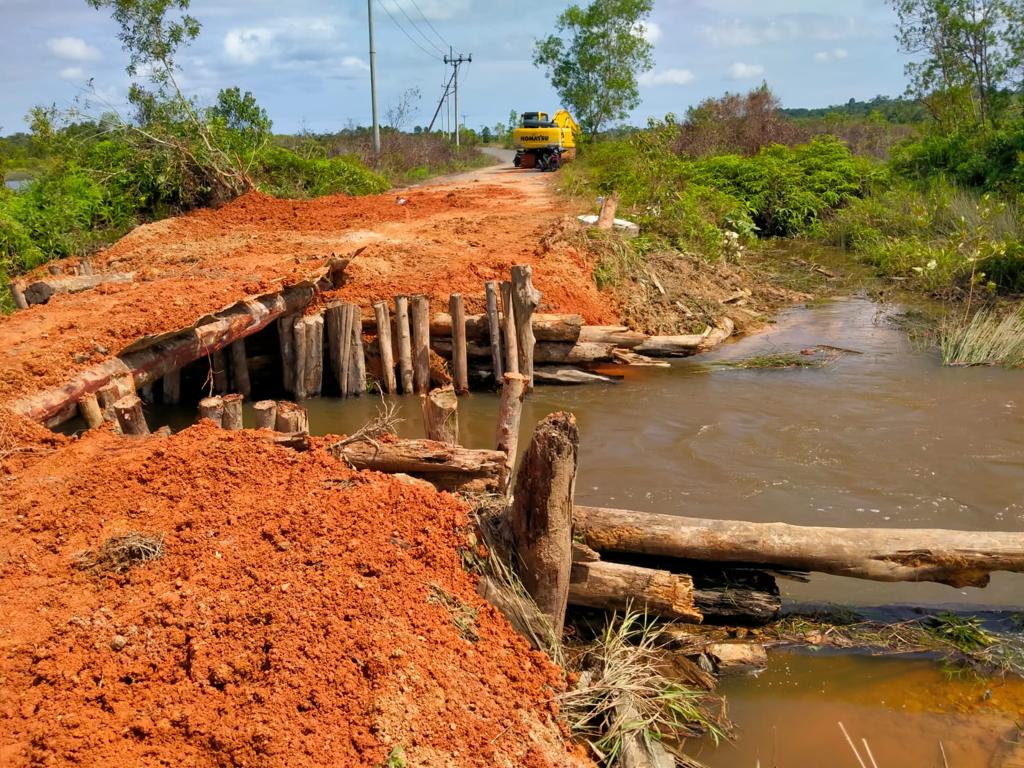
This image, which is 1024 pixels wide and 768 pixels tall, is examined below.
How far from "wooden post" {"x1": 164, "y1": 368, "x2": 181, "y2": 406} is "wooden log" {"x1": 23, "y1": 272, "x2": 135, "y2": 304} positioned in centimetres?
151

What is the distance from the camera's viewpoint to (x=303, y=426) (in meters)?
5.30

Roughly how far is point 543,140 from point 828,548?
2568 cm

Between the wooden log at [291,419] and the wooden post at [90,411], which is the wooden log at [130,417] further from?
the wooden log at [291,419]

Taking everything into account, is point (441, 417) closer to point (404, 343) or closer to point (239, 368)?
point (404, 343)

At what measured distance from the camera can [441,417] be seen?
5.17m

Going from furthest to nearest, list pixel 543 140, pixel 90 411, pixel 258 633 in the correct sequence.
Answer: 1. pixel 543 140
2. pixel 90 411
3. pixel 258 633

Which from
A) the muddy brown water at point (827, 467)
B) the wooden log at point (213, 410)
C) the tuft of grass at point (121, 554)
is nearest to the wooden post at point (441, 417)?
the wooden log at point (213, 410)

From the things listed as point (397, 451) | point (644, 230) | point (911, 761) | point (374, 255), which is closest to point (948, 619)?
point (911, 761)

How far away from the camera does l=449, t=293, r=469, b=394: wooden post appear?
9.39 m

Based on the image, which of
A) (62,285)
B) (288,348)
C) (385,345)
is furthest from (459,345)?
(62,285)

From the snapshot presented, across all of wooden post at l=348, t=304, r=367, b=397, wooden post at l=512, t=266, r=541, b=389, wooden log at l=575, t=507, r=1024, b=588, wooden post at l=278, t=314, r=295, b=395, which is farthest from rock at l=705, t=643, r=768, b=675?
wooden post at l=278, t=314, r=295, b=395

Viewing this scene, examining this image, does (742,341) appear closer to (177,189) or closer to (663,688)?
(663,688)

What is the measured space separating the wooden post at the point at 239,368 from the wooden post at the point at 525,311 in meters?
3.06

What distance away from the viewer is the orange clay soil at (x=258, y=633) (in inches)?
125
